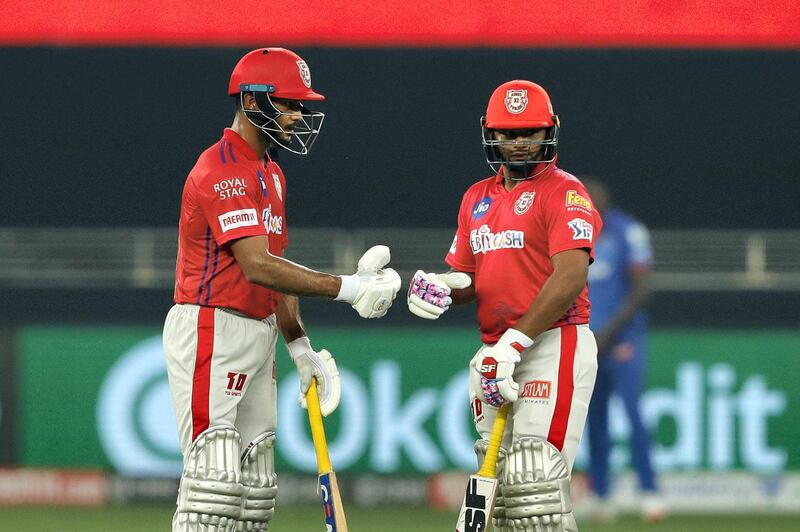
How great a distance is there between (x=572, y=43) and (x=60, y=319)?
969 centimetres

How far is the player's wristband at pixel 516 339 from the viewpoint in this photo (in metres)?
4.73

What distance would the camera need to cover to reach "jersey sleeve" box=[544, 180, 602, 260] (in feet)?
15.7

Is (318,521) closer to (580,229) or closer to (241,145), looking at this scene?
(241,145)

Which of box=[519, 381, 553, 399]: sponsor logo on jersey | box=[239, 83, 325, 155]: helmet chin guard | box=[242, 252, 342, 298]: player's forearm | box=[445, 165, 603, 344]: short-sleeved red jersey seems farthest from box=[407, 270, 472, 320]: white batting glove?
box=[239, 83, 325, 155]: helmet chin guard

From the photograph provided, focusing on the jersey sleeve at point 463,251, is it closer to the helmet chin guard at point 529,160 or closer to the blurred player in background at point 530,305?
the blurred player in background at point 530,305

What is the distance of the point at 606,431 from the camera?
7730 millimetres

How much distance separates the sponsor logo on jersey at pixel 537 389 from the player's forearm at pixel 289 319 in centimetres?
97

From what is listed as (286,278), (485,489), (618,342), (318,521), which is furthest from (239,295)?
(618,342)

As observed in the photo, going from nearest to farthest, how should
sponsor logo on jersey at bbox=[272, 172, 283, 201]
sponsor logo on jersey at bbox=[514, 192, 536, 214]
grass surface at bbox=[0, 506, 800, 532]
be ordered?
sponsor logo on jersey at bbox=[514, 192, 536, 214] → sponsor logo on jersey at bbox=[272, 172, 283, 201] → grass surface at bbox=[0, 506, 800, 532]

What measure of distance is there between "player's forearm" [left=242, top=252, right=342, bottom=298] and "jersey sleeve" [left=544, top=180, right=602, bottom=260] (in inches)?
30.2

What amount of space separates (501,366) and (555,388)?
0.27 m

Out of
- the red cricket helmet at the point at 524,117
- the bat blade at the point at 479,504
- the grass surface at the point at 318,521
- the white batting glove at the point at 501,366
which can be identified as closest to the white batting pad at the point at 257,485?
the bat blade at the point at 479,504

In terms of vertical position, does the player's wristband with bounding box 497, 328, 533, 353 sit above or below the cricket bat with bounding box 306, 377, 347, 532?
Result: above

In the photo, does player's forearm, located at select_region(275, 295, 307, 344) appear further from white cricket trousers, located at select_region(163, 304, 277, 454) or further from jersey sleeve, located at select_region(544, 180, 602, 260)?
jersey sleeve, located at select_region(544, 180, 602, 260)
